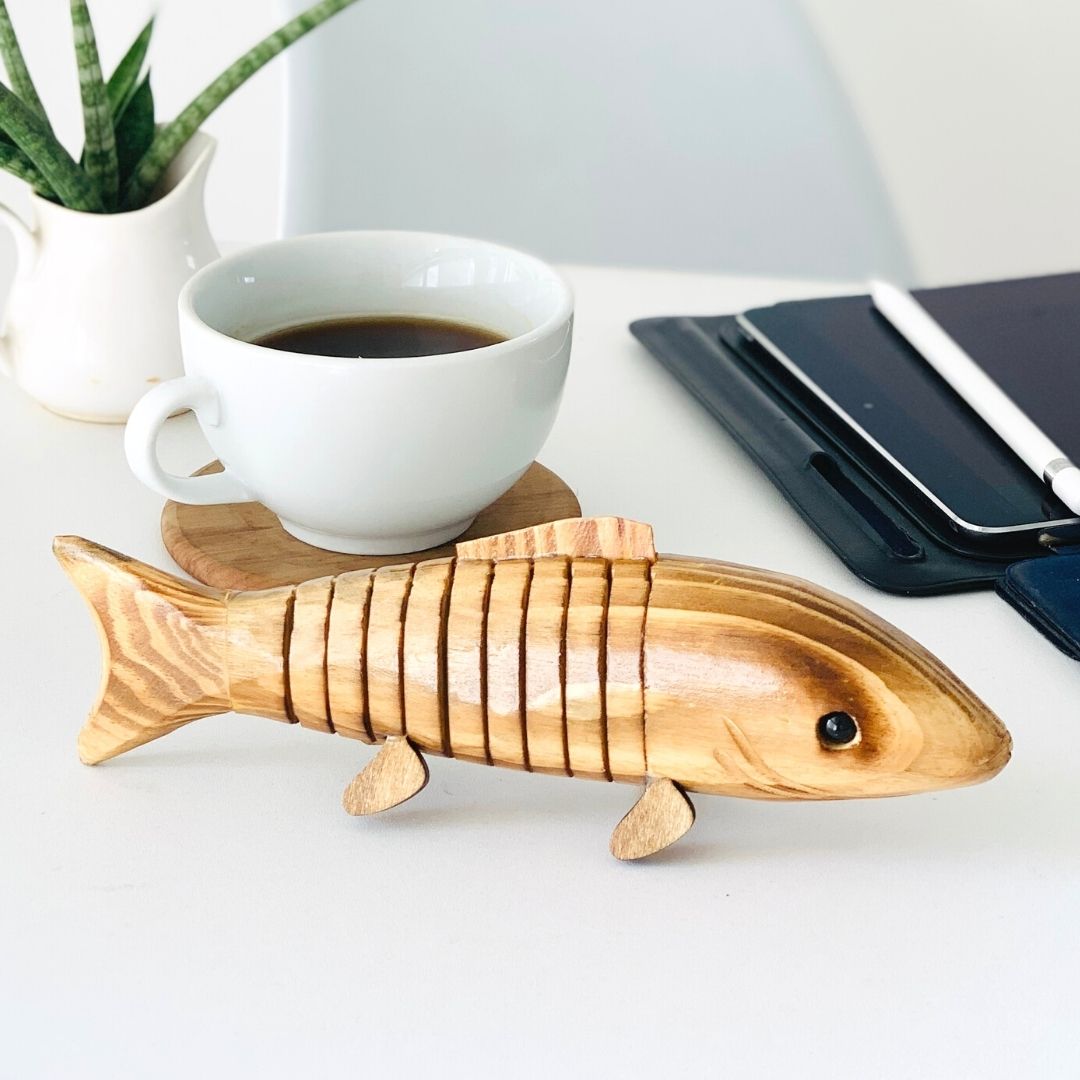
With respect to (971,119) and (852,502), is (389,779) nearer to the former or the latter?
(852,502)

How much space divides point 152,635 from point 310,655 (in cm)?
4

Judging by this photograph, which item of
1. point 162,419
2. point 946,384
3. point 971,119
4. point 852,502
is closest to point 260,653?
point 162,419

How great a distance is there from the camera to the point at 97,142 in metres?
0.55

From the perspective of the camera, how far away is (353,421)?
418mm

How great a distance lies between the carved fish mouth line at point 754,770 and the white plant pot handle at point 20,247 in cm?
38

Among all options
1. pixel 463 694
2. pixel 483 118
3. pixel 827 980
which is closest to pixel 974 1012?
pixel 827 980

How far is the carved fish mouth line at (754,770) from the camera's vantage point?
322 millimetres

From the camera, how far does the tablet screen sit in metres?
0.50

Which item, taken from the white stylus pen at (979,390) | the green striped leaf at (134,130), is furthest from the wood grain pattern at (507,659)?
the green striped leaf at (134,130)

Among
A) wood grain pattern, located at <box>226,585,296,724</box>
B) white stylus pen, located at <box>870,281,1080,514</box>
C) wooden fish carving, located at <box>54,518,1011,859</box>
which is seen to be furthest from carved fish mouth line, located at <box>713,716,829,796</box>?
white stylus pen, located at <box>870,281,1080,514</box>

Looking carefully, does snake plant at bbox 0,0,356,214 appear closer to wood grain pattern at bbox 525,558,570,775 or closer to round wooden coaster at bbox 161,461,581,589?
round wooden coaster at bbox 161,461,581,589

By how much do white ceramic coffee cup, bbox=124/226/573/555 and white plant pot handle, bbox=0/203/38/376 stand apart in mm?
125

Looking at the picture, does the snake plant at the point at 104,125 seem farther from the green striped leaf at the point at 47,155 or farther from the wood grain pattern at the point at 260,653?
the wood grain pattern at the point at 260,653

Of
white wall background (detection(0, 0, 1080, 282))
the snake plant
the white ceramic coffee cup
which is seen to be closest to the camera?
the white ceramic coffee cup
